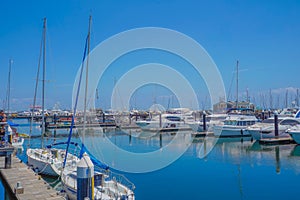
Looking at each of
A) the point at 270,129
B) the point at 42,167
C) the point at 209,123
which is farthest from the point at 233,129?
the point at 42,167

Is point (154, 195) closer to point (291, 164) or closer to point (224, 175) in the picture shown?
point (224, 175)

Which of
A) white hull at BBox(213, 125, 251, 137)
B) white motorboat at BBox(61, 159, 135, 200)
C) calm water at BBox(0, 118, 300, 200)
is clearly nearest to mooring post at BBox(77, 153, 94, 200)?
white motorboat at BBox(61, 159, 135, 200)

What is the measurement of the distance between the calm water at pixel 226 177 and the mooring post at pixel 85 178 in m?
5.73

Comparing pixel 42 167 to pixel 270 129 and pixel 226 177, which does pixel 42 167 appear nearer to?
pixel 226 177

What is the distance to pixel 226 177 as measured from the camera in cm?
1703

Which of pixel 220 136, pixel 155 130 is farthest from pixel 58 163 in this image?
pixel 155 130

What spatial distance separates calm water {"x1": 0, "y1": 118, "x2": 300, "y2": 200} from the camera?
13.7m

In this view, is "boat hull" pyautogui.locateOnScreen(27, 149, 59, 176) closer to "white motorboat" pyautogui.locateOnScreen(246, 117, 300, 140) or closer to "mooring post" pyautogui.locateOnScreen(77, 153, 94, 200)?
"mooring post" pyautogui.locateOnScreen(77, 153, 94, 200)

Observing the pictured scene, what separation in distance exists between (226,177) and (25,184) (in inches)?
461

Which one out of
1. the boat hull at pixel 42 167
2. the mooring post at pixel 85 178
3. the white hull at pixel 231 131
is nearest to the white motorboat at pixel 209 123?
the white hull at pixel 231 131

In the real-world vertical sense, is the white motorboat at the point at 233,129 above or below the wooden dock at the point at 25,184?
above

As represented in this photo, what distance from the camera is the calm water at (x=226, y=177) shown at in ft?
44.9

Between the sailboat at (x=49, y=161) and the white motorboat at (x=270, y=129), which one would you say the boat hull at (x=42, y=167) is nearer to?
the sailboat at (x=49, y=161)

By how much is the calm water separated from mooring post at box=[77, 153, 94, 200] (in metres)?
5.73
